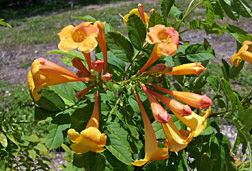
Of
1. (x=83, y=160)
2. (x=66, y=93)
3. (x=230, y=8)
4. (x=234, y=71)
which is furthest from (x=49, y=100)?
(x=234, y=71)

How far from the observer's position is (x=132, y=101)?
4.81 feet

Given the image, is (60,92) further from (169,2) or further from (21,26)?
(21,26)

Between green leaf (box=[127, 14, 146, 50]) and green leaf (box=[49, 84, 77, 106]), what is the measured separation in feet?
1.68

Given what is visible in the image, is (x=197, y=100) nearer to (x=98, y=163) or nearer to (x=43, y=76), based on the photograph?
(x=98, y=163)

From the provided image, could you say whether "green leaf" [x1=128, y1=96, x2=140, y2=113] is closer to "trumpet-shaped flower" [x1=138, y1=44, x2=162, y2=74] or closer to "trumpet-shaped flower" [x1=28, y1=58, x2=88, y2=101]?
"trumpet-shaped flower" [x1=138, y1=44, x2=162, y2=74]

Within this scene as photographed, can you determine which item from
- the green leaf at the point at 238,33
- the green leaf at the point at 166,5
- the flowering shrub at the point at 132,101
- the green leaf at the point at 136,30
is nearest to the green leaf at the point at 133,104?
the flowering shrub at the point at 132,101

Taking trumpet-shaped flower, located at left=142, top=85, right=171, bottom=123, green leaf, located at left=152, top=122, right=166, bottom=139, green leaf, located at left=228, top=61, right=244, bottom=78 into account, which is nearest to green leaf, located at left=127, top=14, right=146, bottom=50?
trumpet-shaped flower, located at left=142, top=85, right=171, bottom=123

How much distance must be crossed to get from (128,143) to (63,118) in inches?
16.4

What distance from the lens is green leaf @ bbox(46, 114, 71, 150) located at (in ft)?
4.33

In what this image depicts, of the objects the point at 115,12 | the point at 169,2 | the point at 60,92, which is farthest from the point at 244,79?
the point at 115,12

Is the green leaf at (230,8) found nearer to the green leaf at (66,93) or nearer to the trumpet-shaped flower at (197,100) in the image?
the trumpet-shaped flower at (197,100)

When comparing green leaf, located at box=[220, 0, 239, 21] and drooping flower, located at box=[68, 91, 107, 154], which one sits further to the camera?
green leaf, located at box=[220, 0, 239, 21]

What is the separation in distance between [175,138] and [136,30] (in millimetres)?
635

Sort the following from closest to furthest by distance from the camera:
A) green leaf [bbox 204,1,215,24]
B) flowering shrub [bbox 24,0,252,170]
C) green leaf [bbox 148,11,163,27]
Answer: flowering shrub [bbox 24,0,252,170], green leaf [bbox 148,11,163,27], green leaf [bbox 204,1,215,24]
